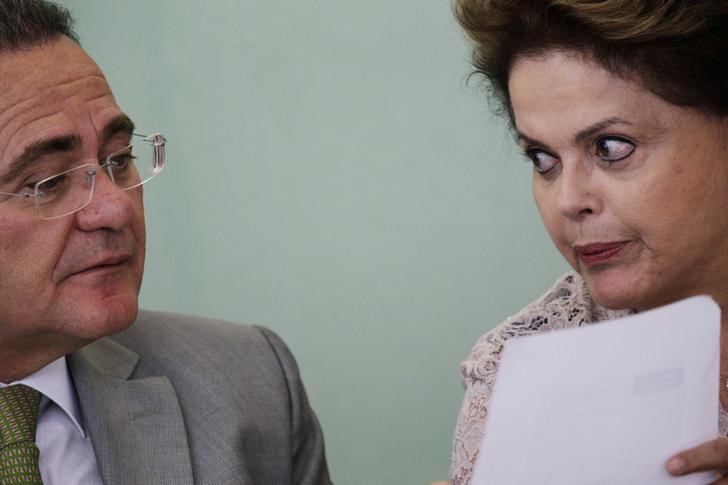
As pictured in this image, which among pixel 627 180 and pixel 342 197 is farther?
pixel 342 197

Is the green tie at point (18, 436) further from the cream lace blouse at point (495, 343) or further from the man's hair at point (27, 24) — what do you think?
the cream lace blouse at point (495, 343)

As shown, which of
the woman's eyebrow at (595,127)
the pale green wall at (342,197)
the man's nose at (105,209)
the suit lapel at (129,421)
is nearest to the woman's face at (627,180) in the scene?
the woman's eyebrow at (595,127)

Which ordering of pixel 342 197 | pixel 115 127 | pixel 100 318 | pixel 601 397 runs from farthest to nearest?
1. pixel 342 197
2. pixel 115 127
3. pixel 100 318
4. pixel 601 397

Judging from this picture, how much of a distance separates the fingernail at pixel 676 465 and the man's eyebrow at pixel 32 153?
1081mm

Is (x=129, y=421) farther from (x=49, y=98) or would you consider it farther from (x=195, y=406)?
(x=49, y=98)

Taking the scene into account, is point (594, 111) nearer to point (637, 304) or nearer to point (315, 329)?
point (637, 304)

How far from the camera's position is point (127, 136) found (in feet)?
6.11

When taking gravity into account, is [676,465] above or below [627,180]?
below

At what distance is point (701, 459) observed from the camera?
4.24 feet

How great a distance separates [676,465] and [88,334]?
3.18ft

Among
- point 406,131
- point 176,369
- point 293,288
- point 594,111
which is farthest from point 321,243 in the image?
point 594,111

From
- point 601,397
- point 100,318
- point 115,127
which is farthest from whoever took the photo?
point 115,127

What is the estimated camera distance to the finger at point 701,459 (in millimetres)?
1279

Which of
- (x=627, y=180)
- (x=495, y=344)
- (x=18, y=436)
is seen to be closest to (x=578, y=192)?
(x=627, y=180)
